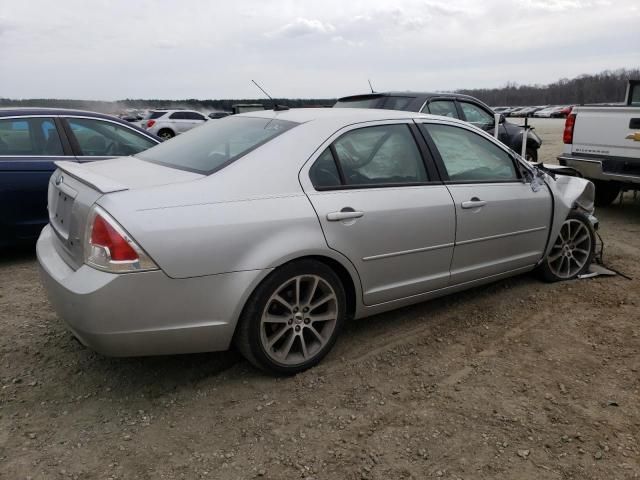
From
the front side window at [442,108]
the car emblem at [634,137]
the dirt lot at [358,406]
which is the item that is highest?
the front side window at [442,108]

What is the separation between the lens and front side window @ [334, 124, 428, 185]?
130 inches

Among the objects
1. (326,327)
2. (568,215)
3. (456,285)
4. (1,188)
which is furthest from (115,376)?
(568,215)

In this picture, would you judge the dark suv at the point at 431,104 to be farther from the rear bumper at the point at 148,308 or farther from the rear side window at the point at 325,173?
the rear bumper at the point at 148,308

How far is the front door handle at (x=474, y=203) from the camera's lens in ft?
12.1

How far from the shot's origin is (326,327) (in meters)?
3.24

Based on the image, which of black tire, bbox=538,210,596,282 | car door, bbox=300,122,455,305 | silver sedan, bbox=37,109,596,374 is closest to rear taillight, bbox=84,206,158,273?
silver sedan, bbox=37,109,596,374

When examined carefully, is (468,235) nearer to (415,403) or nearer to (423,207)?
(423,207)

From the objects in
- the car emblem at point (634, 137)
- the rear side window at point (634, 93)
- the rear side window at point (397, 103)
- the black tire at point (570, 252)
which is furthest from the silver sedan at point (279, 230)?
the rear side window at point (634, 93)

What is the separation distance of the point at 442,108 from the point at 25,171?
514cm

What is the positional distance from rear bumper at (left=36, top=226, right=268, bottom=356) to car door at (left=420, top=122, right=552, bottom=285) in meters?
1.61

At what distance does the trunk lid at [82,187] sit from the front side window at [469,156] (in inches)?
69.7

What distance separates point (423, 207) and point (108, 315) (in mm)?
1965

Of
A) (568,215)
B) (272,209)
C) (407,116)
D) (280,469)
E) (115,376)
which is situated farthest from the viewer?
(568,215)

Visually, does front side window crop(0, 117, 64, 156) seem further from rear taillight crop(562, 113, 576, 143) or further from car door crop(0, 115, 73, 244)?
rear taillight crop(562, 113, 576, 143)
